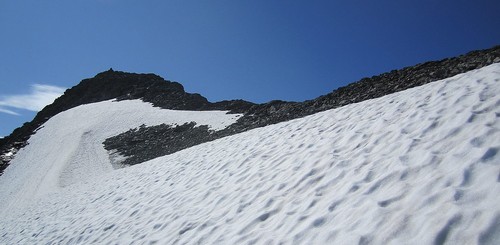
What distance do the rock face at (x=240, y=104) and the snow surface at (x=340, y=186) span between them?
4.65 m

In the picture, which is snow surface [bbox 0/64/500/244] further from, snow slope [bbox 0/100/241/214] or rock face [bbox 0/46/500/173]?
snow slope [bbox 0/100/241/214]

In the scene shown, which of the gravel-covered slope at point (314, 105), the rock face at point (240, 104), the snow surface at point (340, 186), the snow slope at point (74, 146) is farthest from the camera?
Answer: the snow slope at point (74, 146)

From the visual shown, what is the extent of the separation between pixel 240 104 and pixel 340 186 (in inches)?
965

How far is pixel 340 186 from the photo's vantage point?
4879mm

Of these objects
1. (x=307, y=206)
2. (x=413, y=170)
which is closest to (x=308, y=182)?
(x=307, y=206)

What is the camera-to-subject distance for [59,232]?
374 inches

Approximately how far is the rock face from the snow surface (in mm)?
4649

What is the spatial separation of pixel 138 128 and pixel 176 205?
24.1 metres

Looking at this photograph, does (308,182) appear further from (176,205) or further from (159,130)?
(159,130)

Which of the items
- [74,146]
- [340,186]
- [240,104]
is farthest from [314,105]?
[74,146]

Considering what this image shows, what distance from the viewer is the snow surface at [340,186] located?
3.37m

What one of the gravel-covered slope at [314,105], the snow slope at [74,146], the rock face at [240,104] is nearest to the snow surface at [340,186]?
the gravel-covered slope at [314,105]

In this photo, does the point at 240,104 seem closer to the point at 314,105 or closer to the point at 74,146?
the point at 314,105

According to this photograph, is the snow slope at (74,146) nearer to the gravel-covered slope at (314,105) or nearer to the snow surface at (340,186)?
the gravel-covered slope at (314,105)
